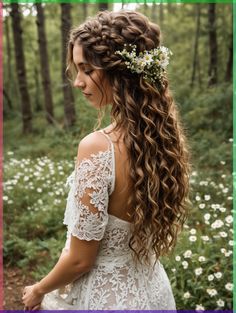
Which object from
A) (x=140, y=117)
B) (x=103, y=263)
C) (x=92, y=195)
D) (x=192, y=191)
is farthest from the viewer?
(x=192, y=191)

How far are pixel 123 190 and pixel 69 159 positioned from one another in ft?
22.7

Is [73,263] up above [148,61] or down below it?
below

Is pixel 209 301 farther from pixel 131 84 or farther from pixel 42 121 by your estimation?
pixel 42 121

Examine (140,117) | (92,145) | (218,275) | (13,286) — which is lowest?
(13,286)

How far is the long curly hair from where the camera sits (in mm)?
1859

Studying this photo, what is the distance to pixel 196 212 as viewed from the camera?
18.4 feet

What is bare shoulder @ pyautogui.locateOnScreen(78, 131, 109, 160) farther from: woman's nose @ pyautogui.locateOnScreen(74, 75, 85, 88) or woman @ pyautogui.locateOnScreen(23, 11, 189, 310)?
woman's nose @ pyautogui.locateOnScreen(74, 75, 85, 88)

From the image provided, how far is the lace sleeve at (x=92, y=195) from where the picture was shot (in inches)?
70.5

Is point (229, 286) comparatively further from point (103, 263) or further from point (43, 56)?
point (43, 56)

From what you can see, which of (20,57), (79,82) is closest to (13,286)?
(79,82)

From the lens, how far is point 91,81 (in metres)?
1.87

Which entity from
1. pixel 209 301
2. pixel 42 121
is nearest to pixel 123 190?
pixel 209 301

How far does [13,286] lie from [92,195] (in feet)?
12.2

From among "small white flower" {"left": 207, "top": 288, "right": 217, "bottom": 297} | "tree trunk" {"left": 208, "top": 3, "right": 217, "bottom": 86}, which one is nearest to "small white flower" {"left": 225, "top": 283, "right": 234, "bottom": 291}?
"small white flower" {"left": 207, "top": 288, "right": 217, "bottom": 297}
